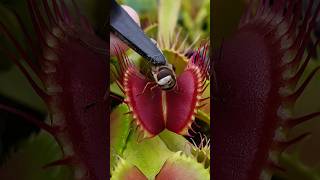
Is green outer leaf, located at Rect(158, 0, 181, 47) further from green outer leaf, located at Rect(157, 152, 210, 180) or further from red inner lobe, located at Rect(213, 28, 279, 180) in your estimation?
green outer leaf, located at Rect(157, 152, 210, 180)

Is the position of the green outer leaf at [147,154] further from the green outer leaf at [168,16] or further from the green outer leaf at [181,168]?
the green outer leaf at [168,16]

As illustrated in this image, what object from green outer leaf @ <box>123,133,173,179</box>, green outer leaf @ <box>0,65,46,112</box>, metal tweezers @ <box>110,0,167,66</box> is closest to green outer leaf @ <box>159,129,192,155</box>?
green outer leaf @ <box>123,133,173,179</box>

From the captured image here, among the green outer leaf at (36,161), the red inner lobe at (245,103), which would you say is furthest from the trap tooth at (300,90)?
the green outer leaf at (36,161)

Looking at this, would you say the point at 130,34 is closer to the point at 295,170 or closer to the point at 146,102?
the point at 146,102

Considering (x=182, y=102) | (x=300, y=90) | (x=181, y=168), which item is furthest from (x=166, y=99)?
(x=300, y=90)

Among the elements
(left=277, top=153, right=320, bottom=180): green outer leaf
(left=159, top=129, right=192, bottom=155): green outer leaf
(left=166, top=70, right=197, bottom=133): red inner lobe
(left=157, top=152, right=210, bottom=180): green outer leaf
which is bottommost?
(left=277, top=153, right=320, bottom=180): green outer leaf

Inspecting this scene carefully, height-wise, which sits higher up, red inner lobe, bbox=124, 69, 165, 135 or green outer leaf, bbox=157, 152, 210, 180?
red inner lobe, bbox=124, 69, 165, 135
